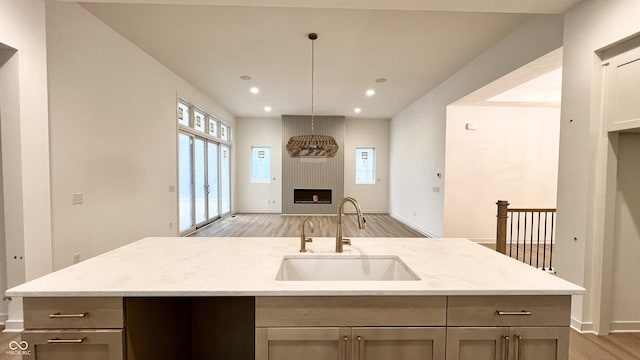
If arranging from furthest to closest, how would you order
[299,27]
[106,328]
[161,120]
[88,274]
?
1. [161,120]
2. [299,27]
3. [88,274]
4. [106,328]

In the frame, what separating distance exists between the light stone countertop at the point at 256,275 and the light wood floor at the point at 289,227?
3.70m

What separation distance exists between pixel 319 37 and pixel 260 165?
6.02m

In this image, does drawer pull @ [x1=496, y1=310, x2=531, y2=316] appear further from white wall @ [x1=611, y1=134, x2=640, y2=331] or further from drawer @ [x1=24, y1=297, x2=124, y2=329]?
white wall @ [x1=611, y1=134, x2=640, y2=331]

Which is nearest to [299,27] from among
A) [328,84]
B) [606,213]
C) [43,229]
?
[328,84]

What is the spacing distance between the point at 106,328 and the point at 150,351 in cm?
29

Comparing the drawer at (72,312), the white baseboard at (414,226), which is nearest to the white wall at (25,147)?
the drawer at (72,312)

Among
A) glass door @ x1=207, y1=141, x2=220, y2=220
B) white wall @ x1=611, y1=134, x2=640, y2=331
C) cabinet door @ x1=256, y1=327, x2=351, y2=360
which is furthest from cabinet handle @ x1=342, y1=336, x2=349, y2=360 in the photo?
glass door @ x1=207, y1=141, x2=220, y2=220

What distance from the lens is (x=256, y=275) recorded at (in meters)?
1.24

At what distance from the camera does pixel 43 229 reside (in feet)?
7.78

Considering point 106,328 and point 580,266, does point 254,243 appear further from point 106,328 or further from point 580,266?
point 580,266

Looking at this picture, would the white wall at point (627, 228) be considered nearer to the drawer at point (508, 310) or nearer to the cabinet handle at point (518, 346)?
the drawer at point (508, 310)

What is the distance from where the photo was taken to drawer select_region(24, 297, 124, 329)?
3.50ft

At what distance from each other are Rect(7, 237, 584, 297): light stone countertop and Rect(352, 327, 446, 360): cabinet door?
6.7 inches

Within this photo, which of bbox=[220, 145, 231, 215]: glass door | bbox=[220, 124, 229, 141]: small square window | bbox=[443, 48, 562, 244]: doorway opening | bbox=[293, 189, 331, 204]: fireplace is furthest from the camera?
bbox=[293, 189, 331, 204]: fireplace
